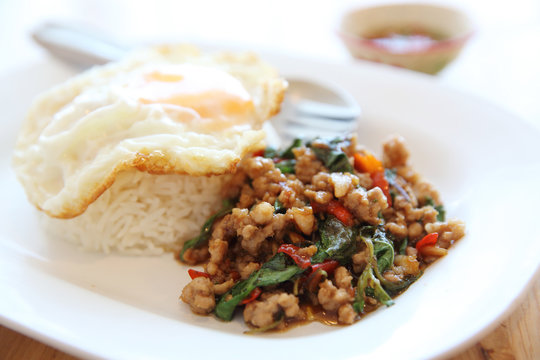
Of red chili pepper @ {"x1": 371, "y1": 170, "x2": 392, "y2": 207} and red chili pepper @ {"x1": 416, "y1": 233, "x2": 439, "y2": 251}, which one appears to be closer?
red chili pepper @ {"x1": 416, "y1": 233, "x2": 439, "y2": 251}

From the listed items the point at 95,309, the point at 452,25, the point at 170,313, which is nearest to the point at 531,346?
the point at 170,313

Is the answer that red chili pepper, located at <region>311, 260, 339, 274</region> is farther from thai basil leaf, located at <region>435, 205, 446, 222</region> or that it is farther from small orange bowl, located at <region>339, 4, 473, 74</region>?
small orange bowl, located at <region>339, 4, 473, 74</region>

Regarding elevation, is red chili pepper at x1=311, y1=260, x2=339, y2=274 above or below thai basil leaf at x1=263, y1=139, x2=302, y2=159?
below

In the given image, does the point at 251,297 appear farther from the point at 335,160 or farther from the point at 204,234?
the point at 335,160

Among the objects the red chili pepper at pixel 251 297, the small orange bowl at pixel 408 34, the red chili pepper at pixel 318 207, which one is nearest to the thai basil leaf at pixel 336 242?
the red chili pepper at pixel 318 207

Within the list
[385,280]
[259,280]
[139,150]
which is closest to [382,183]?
[385,280]

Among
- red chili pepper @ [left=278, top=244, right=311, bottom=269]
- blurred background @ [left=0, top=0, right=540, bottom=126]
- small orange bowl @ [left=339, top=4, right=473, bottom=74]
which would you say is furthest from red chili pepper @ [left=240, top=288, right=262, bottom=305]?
small orange bowl @ [left=339, top=4, right=473, bottom=74]

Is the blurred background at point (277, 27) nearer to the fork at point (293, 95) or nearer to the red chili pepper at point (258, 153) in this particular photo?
the fork at point (293, 95)

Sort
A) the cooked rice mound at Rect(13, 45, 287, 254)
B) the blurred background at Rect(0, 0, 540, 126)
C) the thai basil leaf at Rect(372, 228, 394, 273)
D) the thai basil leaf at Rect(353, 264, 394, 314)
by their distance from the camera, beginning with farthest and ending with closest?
1. the blurred background at Rect(0, 0, 540, 126)
2. the cooked rice mound at Rect(13, 45, 287, 254)
3. the thai basil leaf at Rect(372, 228, 394, 273)
4. the thai basil leaf at Rect(353, 264, 394, 314)
